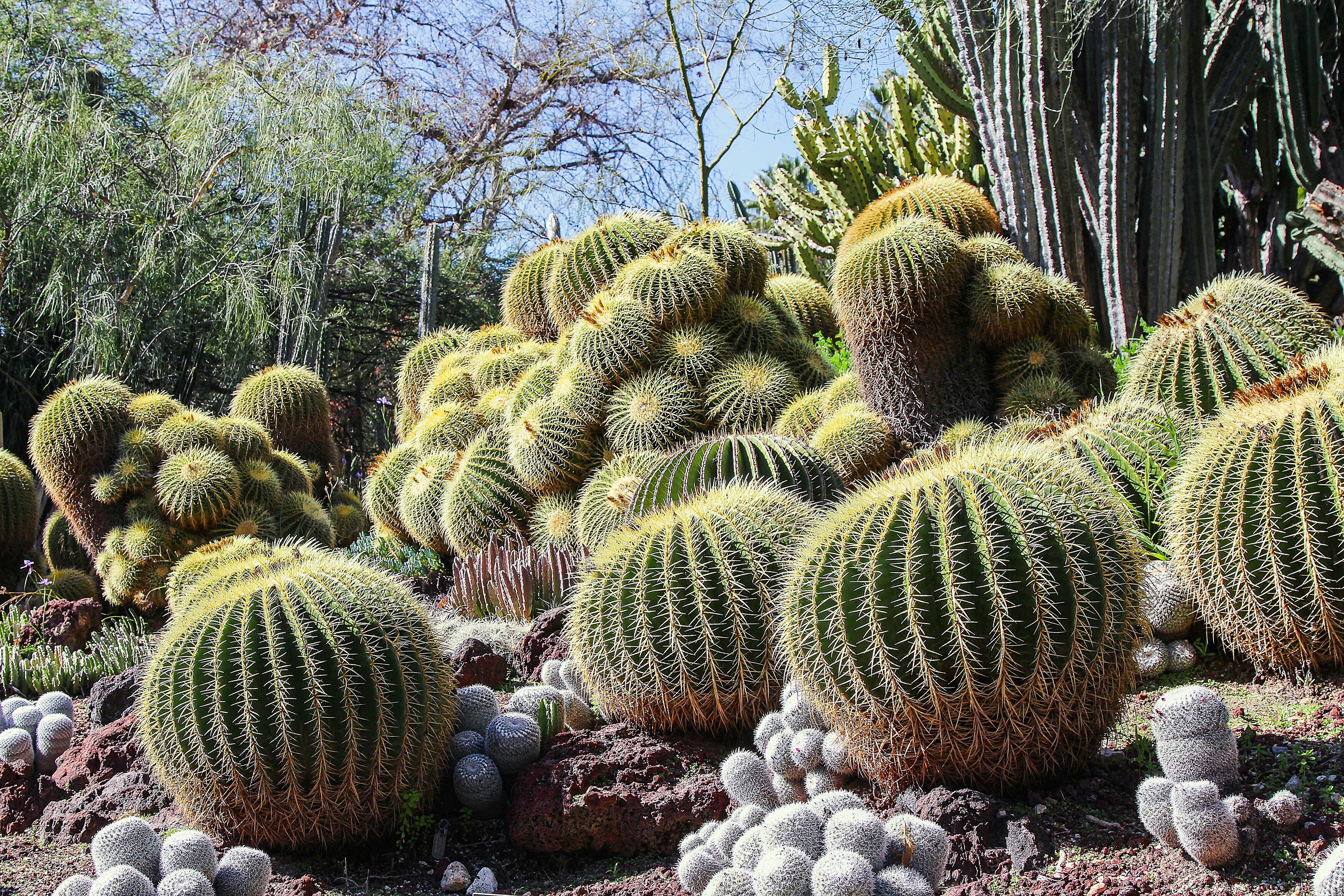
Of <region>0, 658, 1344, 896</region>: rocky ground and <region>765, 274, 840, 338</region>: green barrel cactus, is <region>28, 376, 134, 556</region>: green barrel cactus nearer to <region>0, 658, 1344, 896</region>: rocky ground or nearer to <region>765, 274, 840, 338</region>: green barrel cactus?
<region>0, 658, 1344, 896</region>: rocky ground

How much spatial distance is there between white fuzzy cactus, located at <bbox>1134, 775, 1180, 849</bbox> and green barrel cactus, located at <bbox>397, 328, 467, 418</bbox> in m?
6.36

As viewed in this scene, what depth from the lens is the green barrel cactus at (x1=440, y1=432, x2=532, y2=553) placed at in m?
5.59

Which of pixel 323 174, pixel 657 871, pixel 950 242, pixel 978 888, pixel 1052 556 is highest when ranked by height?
pixel 323 174

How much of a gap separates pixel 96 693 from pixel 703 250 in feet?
11.4

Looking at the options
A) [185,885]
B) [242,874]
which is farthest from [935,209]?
[185,885]

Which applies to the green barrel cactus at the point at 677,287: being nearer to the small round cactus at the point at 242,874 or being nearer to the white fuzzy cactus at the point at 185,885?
the small round cactus at the point at 242,874

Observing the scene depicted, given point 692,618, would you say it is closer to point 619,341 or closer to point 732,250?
point 619,341

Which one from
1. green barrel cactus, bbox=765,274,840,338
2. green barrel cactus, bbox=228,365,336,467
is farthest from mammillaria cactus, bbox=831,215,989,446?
green barrel cactus, bbox=228,365,336,467

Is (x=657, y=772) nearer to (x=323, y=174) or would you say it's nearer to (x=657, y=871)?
(x=657, y=871)

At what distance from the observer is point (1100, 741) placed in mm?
2309

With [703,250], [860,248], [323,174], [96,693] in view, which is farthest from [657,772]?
[323,174]

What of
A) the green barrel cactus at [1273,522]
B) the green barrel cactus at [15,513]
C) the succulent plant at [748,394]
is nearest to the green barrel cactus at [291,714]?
the green barrel cactus at [1273,522]

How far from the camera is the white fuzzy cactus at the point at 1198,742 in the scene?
195 cm

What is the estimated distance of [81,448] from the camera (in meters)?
6.30
